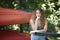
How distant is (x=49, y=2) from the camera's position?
712 centimetres

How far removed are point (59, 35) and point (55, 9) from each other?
6.07 meters

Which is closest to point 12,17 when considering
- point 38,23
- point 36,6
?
point 36,6

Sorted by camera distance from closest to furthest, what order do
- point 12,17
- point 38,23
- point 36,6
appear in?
point 38,23
point 12,17
point 36,6

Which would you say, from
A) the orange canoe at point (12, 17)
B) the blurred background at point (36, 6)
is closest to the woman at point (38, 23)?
the orange canoe at point (12, 17)

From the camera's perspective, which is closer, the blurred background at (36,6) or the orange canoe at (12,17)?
the orange canoe at (12,17)

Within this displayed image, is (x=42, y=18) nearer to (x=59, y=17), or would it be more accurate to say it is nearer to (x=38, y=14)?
(x=38, y=14)

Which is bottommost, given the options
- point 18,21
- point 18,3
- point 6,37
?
point 6,37

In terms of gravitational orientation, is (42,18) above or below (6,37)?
above

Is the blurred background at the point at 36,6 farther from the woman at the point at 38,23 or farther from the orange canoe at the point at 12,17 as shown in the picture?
the woman at the point at 38,23

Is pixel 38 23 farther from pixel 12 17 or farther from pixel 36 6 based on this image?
pixel 36 6

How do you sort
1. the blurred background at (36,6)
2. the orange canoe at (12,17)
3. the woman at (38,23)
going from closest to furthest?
the woman at (38,23) < the orange canoe at (12,17) < the blurred background at (36,6)

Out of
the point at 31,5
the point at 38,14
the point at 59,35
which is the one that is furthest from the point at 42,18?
the point at 31,5

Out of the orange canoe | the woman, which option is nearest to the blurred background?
the orange canoe

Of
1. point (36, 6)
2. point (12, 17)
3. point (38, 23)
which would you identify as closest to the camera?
point (38, 23)
